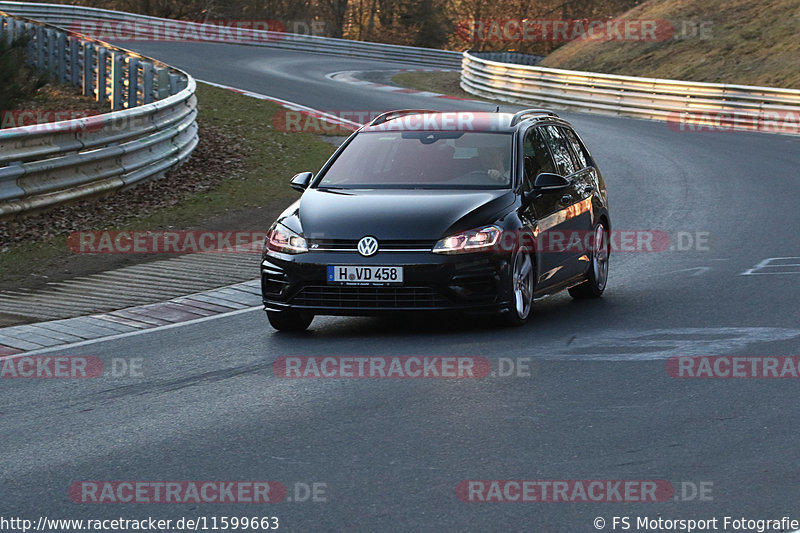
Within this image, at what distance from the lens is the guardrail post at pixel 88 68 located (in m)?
25.8

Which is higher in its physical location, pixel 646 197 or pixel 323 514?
pixel 323 514

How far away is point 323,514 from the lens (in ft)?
17.3

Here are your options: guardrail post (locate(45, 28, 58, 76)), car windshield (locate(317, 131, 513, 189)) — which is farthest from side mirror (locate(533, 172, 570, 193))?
guardrail post (locate(45, 28, 58, 76))

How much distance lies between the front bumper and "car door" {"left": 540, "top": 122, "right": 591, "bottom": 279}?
124 centimetres

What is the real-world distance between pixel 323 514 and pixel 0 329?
17.5ft

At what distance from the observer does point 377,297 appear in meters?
8.96

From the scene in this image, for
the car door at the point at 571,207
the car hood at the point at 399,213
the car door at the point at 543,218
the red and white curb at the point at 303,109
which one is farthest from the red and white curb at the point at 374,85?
the car hood at the point at 399,213

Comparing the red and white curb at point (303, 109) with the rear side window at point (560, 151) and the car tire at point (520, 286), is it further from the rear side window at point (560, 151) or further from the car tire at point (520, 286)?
the car tire at point (520, 286)

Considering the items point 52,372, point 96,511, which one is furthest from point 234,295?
point 96,511

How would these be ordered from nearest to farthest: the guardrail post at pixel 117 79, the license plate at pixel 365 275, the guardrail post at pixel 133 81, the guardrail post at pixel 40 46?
the license plate at pixel 365 275
the guardrail post at pixel 133 81
the guardrail post at pixel 117 79
the guardrail post at pixel 40 46

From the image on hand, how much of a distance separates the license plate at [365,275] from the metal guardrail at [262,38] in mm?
40455

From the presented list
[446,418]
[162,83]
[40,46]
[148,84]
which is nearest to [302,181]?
[446,418]

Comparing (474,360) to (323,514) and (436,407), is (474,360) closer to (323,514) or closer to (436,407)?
(436,407)

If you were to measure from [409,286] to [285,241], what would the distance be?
102 centimetres
